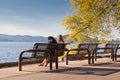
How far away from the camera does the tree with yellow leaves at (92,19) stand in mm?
24969

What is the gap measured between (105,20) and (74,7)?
2189 mm

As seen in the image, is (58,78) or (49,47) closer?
(58,78)

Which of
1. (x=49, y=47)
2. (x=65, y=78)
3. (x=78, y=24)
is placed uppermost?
(x=78, y=24)

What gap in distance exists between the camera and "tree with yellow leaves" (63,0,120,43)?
81.9 ft

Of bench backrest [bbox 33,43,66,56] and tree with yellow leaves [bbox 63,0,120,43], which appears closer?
bench backrest [bbox 33,43,66,56]

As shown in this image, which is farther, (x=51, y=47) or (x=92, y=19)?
(x=92, y=19)

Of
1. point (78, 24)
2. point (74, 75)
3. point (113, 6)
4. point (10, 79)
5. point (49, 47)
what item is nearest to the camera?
point (10, 79)

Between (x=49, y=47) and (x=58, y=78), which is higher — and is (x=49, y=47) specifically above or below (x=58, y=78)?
above

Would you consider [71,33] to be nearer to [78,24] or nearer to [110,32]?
[78,24]

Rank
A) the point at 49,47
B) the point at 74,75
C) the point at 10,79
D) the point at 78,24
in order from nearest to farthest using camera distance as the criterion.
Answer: the point at 10,79
the point at 74,75
the point at 49,47
the point at 78,24

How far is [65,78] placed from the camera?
11133mm

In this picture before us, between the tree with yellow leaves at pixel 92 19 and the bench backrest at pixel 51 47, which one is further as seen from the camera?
the tree with yellow leaves at pixel 92 19

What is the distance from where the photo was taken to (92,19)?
2588cm

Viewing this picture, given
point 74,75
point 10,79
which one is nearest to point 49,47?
point 74,75
